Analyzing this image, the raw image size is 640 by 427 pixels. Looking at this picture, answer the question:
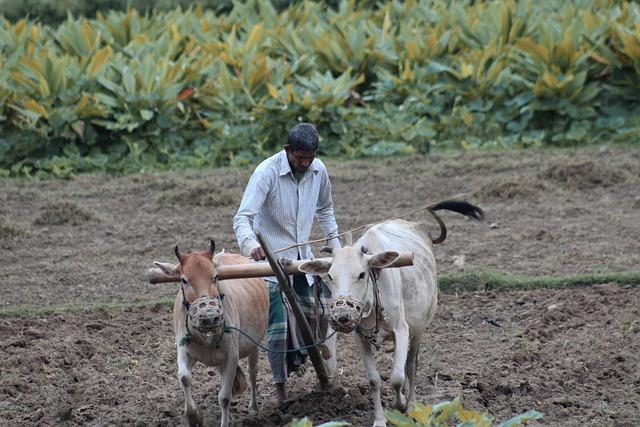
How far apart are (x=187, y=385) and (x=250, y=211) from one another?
3.60 feet

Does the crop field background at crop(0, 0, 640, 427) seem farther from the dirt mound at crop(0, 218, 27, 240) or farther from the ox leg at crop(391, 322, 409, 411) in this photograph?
the ox leg at crop(391, 322, 409, 411)

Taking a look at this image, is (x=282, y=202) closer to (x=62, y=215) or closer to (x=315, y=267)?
(x=315, y=267)

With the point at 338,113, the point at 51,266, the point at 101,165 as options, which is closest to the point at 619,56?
the point at 338,113

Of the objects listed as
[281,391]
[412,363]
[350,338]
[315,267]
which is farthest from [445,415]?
[350,338]

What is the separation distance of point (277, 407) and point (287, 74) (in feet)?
28.7

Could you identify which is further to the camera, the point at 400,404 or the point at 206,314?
the point at 400,404

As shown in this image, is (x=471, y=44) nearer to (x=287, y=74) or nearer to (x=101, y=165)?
(x=287, y=74)

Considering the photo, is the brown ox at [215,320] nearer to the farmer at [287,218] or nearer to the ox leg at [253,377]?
the ox leg at [253,377]

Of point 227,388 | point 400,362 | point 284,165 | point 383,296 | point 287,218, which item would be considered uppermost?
point 284,165

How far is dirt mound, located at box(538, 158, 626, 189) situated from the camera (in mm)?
13508

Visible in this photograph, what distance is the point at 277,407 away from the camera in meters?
7.71

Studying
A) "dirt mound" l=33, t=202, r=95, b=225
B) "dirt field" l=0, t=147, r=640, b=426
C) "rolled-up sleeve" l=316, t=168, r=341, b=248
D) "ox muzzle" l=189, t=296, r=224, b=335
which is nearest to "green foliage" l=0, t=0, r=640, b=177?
"dirt field" l=0, t=147, r=640, b=426

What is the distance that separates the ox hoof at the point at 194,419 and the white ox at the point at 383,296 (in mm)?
1008

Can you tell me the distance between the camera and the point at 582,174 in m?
13.6
